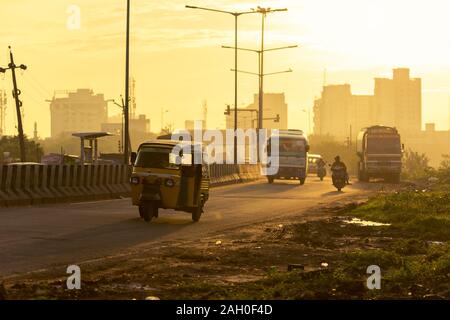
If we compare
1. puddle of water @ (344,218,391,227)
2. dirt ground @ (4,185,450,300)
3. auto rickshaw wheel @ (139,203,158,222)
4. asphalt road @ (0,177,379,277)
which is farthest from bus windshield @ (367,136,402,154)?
dirt ground @ (4,185,450,300)

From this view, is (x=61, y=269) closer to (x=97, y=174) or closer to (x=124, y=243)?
(x=124, y=243)

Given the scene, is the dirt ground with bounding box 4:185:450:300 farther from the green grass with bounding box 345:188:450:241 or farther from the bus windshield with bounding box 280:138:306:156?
the bus windshield with bounding box 280:138:306:156

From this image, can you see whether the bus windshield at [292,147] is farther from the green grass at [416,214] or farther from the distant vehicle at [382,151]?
the green grass at [416,214]

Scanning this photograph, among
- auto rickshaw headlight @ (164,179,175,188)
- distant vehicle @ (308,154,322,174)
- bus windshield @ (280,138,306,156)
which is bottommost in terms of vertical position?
distant vehicle @ (308,154,322,174)

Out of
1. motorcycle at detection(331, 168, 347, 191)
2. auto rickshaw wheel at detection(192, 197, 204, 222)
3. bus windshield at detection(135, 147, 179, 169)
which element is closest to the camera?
bus windshield at detection(135, 147, 179, 169)

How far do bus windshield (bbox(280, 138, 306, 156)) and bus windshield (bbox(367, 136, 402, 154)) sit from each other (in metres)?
6.79

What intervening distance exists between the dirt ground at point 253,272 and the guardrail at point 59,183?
1123cm

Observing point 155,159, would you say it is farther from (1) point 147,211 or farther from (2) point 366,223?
(2) point 366,223

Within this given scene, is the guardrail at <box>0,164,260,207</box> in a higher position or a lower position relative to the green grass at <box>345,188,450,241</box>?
higher

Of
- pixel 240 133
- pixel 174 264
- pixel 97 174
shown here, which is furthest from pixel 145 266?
pixel 240 133

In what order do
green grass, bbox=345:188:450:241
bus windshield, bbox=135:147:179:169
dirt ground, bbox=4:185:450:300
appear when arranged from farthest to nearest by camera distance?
bus windshield, bbox=135:147:179:169
green grass, bbox=345:188:450:241
dirt ground, bbox=4:185:450:300

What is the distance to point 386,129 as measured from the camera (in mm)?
67500

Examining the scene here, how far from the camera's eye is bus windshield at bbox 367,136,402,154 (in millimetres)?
67438

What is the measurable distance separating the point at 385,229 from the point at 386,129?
4509 centimetres
